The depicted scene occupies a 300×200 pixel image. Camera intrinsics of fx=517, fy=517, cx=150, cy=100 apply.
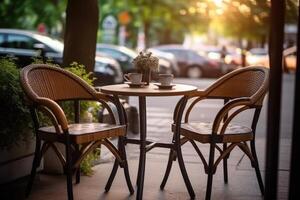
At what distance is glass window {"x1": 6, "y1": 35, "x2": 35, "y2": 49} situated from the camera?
15.2 metres

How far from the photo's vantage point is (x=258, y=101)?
4.84m

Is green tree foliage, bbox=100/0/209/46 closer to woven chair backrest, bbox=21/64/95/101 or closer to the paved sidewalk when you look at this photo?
the paved sidewalk

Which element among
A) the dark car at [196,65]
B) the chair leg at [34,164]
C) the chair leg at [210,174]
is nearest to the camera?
the chair leg at [210,174]

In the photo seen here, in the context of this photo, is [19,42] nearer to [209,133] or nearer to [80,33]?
[80,33]

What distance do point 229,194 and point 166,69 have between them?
676 inches

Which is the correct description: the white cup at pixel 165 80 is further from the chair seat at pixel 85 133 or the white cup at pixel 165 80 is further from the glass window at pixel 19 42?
the glass window at pixel 19 42

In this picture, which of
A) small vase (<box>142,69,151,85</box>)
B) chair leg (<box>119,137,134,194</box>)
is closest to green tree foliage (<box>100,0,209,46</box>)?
small vase (<box>142,69,151,85</box>)

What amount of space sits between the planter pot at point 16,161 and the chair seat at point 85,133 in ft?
1.70

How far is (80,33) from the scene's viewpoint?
694cm

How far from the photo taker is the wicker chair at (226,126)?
4.61m

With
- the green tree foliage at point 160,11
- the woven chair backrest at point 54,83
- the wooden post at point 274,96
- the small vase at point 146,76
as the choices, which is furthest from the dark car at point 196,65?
the wooden post at point 274,96

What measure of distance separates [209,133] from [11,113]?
6.08 ft

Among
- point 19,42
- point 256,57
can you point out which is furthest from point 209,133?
point 256,57

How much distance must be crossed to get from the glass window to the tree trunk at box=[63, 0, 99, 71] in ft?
27.9
